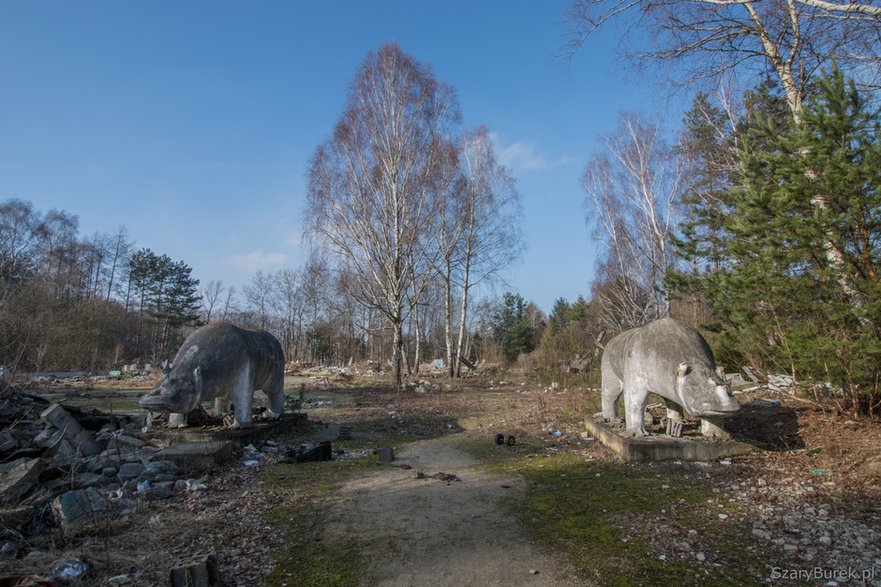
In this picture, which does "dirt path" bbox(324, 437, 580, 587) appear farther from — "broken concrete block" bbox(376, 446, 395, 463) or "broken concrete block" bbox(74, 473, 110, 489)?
"broken concrete block" bbox(74, 473, 110, 489)

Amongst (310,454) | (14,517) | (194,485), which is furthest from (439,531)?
(14,517)

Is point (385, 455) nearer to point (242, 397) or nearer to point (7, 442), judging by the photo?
point (242, 397)

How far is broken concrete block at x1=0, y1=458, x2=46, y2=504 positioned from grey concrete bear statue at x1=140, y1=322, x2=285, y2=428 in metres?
1.62

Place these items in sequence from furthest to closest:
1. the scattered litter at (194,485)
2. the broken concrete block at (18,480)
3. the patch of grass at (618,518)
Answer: the scattered litter at (194,485) → the broken concrete block at (18,480) → the patch of grass at (618,518)

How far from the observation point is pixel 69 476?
524cm

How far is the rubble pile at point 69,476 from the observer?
4109mm

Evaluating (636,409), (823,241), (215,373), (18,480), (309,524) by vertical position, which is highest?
(823,241)

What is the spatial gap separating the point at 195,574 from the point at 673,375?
5.49 m

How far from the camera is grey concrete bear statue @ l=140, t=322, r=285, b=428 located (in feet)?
22.3

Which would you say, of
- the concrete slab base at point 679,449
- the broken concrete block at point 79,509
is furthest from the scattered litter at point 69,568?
the concrete slab base at point 679,449

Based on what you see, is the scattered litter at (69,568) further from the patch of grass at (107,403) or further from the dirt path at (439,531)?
the patch of grass at (107,403)

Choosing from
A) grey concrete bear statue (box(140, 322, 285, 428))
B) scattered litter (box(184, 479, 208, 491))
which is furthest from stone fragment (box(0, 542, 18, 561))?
grey concrete bear statue (box(140, 322, 285, 428))

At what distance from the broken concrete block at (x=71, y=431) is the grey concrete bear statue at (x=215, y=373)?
3.32 feet

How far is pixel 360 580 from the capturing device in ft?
10.8
